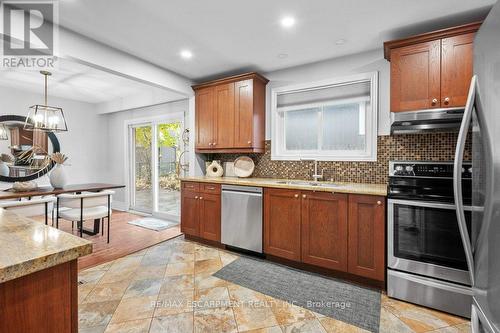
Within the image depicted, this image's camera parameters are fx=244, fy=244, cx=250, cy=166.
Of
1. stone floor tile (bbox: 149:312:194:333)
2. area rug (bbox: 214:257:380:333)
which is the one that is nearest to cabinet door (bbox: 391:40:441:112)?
area rug (bbox: 214:257:380:333)

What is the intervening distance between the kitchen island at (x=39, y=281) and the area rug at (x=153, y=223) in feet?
11.5

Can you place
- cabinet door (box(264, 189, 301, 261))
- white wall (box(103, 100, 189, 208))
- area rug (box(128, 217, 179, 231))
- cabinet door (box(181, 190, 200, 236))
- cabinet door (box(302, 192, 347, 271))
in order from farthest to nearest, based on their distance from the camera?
white wall (box(103, 100, 189, 208))
area rug (box(128, 217, 179, 231))
cabinet door (box(181, 190, 200, 236))
cabinet door (box(264, 189, 301, 261))
cabinet door (box(302, 192, 347, 271))

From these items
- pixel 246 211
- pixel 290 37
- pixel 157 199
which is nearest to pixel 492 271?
pixel 246 211

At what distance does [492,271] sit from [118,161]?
6.46m

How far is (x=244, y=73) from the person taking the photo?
3617 millimetres

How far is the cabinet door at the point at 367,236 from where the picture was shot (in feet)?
7.42

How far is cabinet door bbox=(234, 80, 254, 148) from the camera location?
3428mm

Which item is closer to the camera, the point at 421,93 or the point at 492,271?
the point at 492,271

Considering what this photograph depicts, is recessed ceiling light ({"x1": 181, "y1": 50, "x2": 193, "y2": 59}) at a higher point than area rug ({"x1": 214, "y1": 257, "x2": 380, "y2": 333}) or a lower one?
higher

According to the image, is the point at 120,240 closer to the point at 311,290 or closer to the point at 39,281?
the point at 311,290

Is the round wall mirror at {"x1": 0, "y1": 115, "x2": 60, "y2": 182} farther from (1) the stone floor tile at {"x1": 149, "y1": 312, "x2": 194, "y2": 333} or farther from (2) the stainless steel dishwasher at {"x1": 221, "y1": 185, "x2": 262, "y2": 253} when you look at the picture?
(1) the stone floor tile at {"x1": 149, "y1": 312, "x2": 194, "y2": 333}

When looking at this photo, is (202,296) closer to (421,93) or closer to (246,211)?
(246,211)

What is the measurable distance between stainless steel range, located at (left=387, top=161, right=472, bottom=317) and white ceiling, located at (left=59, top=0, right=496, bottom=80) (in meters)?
1.39

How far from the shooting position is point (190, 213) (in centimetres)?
362
